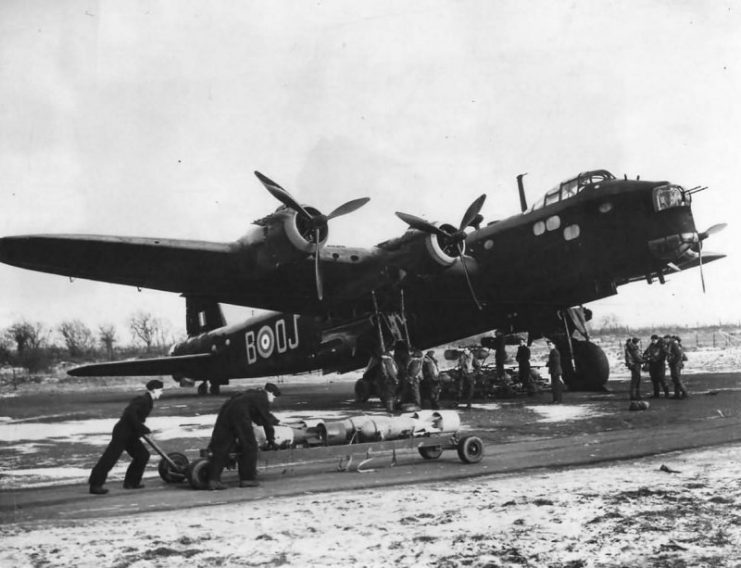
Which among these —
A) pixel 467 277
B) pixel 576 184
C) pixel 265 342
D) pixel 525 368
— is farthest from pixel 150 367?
pixel 576 184

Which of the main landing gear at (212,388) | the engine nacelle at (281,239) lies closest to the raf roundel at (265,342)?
the main landing gear at (212,388)

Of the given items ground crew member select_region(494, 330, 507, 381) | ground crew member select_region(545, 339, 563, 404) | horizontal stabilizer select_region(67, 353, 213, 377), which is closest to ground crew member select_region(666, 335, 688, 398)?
ground crew member select_region(545, 339, 563, 404)

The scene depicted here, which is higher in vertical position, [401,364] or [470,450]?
[401,364]

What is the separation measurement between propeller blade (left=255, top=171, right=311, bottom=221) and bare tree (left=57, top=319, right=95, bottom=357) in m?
50.6

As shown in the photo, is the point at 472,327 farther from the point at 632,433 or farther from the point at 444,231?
the point at 632,433

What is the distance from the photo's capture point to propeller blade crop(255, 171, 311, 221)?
13.9m

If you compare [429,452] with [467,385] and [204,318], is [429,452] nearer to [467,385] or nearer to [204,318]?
[467,385]

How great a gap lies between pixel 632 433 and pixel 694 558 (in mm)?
6926

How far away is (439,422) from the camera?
9.12 meters

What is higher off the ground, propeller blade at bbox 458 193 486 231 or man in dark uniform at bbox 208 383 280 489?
propeller blade at bbox 458 193 486 231

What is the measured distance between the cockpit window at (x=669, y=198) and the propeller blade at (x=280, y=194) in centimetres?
792

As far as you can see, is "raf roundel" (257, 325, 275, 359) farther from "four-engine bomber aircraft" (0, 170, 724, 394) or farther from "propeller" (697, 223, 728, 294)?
"propeller" (697, 223, 728, 294)

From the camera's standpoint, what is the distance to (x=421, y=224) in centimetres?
1582

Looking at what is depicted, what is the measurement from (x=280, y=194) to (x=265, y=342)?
30.1ft
